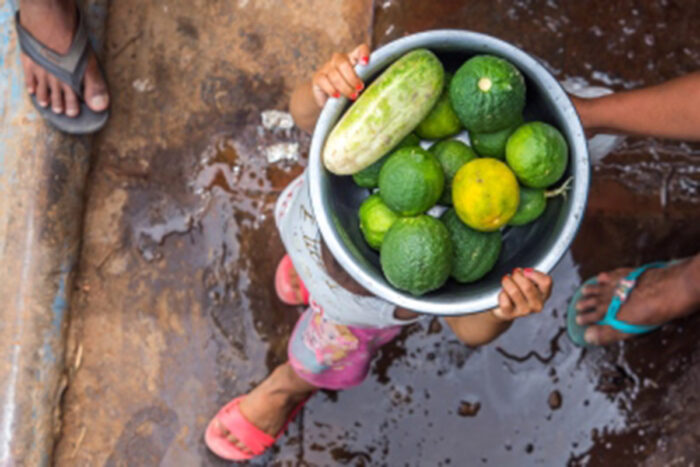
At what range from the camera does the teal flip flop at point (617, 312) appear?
2467 millimetres

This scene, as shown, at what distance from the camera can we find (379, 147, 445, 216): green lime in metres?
1.25

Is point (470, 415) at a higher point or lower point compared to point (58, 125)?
lower

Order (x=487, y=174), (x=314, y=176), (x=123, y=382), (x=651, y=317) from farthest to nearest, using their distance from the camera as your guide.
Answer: (x=123, y=382) → (x=651, y=317) → (x=314, y=176) → (x=487, y=174)

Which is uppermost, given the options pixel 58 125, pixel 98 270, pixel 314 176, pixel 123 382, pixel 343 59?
pixel 343 59

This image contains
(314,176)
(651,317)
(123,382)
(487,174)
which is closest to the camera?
(487,174)

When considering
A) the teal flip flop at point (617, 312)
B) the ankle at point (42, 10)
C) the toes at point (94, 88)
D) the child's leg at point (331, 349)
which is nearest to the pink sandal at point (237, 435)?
the child's leg at point (331, 349)

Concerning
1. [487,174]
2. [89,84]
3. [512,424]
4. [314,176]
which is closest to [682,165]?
[512,424]

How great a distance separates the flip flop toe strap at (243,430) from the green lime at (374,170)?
4.59 feet

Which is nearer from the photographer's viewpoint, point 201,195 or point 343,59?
point 343,59

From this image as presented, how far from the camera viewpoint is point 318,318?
6.70ft

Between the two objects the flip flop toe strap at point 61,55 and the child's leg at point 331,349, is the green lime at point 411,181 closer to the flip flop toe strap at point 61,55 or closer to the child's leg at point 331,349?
the child's leg at point 331,349

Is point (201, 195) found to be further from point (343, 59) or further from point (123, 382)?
point (343, 59)

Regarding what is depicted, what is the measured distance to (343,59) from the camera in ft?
4.71

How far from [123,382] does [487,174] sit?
A: 2.01 metres
